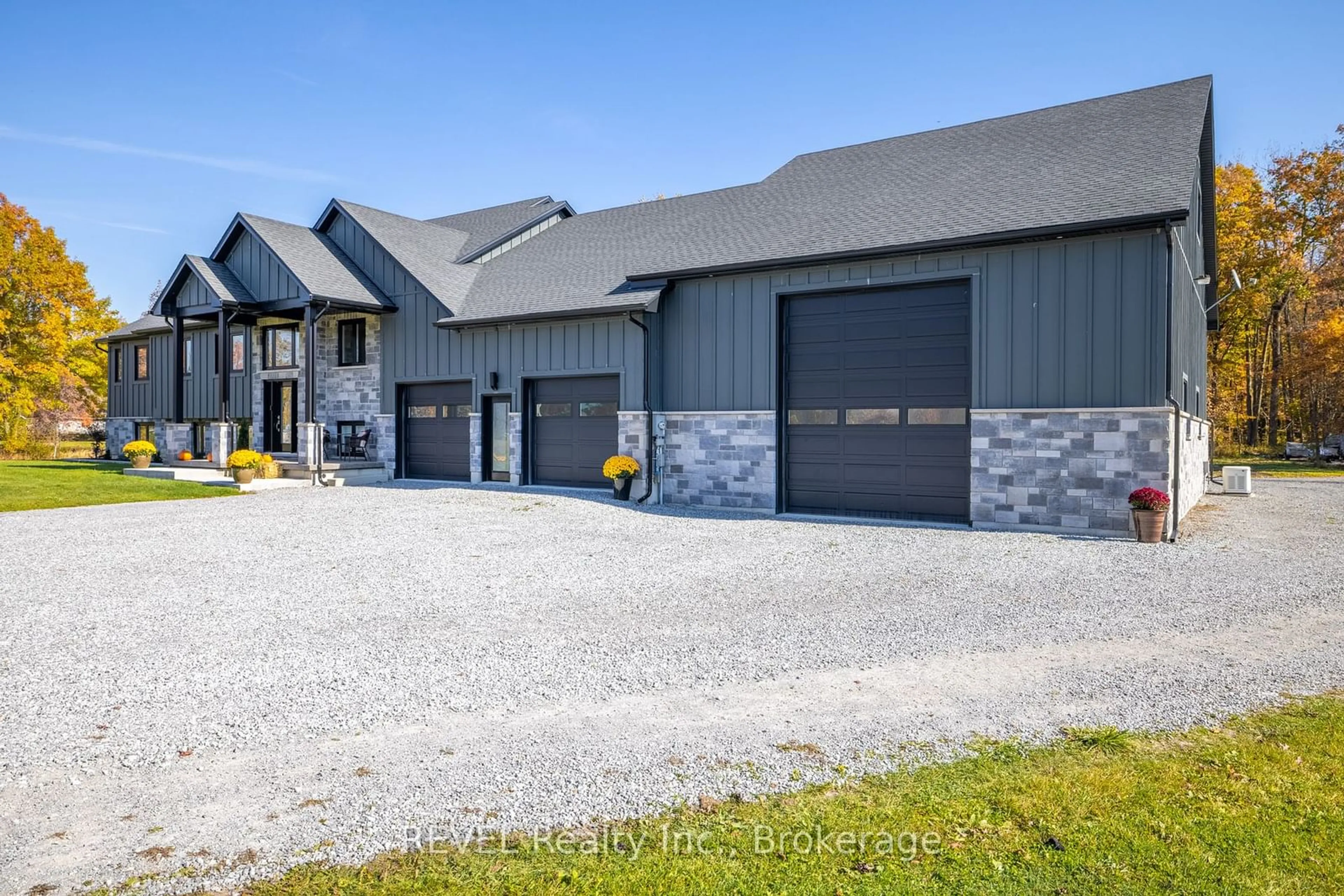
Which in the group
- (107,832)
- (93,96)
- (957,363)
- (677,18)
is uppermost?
(677,18)

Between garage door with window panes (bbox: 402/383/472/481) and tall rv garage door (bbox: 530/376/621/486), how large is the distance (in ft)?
6.36

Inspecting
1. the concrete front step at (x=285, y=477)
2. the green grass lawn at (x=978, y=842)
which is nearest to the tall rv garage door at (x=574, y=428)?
the concrete front step at (x=285, y=477)

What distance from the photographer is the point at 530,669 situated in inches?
193

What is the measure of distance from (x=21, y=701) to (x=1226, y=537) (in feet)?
43.4

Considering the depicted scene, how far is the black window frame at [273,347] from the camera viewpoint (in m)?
21.0

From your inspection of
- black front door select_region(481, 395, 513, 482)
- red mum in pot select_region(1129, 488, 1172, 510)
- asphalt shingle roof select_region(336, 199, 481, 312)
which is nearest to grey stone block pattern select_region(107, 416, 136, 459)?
asphalt shingle roof select_region(336, 199, 481, 312)

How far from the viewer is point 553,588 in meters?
7.36

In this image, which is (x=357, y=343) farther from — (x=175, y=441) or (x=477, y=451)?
(x=175, y=441)

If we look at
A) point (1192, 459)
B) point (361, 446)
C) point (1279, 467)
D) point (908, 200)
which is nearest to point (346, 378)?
point (361, 446)

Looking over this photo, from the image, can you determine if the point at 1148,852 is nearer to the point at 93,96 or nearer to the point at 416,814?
the point at 416,814

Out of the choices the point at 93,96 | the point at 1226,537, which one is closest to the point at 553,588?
the point at 1226,537

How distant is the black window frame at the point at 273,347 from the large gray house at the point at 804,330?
0.07 meters

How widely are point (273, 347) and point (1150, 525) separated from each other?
2126cm

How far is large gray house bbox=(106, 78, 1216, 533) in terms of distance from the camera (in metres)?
11.0
